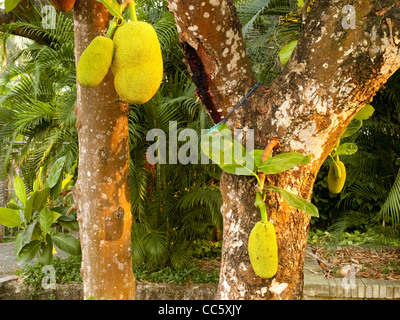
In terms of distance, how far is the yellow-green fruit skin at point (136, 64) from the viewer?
0.70 meters

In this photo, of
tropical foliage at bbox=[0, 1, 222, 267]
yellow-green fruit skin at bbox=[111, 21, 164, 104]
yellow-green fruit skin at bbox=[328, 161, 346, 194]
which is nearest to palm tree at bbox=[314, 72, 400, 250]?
tropical foliage at bbox=[0, 1, 222, 267]

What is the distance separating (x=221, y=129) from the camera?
3.01ft

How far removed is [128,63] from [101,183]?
541 millimetres

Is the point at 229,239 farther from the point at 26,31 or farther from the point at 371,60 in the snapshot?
the point at 26,31

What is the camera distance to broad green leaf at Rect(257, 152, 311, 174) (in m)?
0.81

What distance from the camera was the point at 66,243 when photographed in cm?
161

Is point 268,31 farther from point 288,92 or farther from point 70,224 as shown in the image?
point 288,92

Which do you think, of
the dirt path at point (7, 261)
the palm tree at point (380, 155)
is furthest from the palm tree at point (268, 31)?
the dirt path at point (7, 261)

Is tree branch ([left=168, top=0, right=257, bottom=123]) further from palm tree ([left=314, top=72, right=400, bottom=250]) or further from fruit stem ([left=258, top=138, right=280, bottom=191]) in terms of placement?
palm tree ([left=314, top=72, right=400, bottom=250])

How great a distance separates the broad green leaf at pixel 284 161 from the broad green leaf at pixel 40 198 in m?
0.93

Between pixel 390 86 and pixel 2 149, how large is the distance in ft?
11.6

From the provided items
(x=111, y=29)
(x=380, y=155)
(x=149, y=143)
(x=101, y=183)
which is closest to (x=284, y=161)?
(x=111, y=29)

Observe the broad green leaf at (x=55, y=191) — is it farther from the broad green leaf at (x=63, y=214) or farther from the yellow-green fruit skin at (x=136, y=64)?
the yellow-green fruit skin at (x=136, y=64)

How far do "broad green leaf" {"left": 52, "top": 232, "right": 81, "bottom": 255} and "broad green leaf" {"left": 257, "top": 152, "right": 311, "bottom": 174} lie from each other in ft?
3.50
